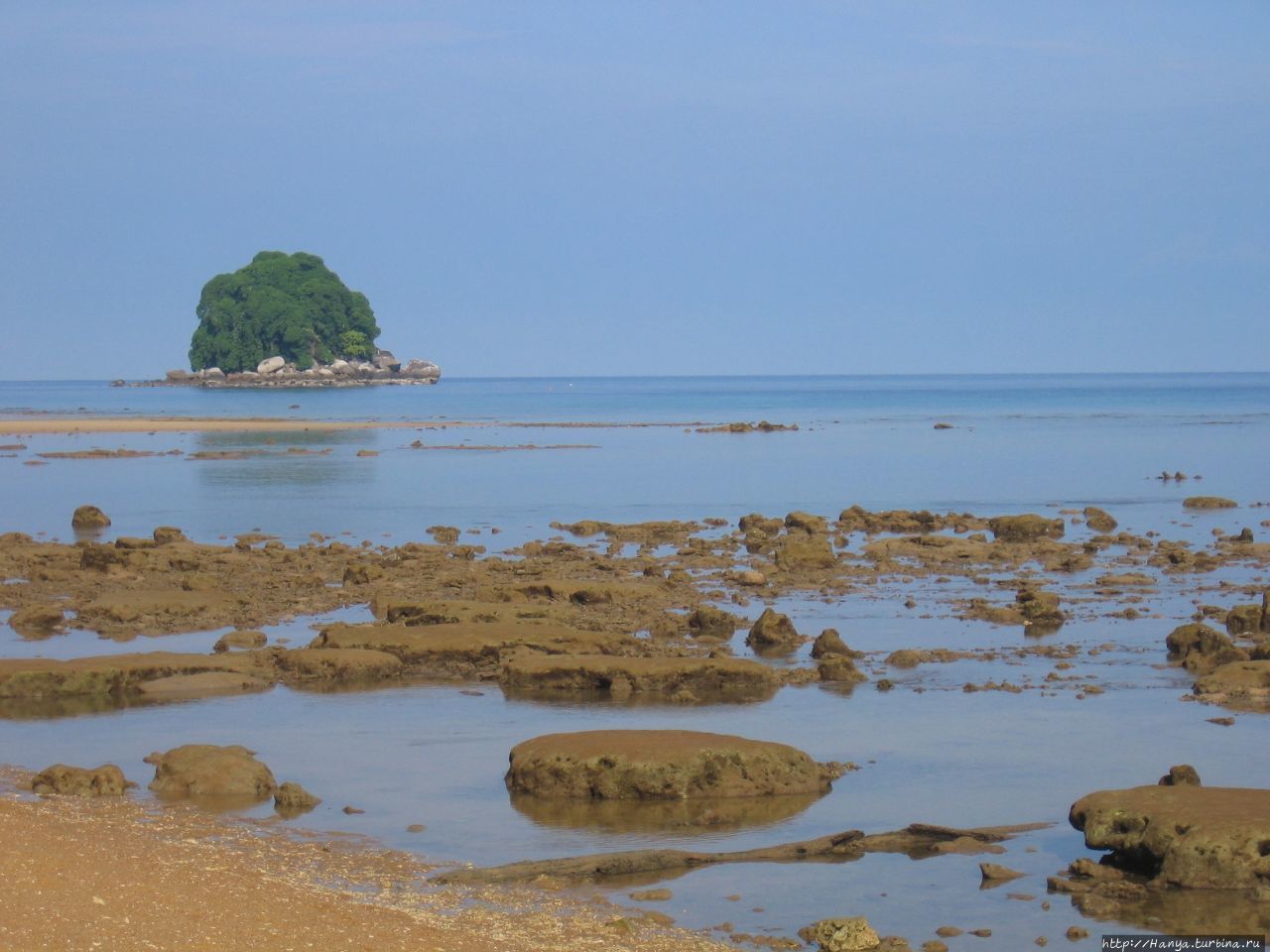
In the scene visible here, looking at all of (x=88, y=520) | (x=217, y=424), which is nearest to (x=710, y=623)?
(x=88, y=520)

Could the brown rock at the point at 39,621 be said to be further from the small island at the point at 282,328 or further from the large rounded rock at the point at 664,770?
the small island at the point at 282,328

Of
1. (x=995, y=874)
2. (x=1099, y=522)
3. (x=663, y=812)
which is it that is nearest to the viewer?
(x=995, y=874)

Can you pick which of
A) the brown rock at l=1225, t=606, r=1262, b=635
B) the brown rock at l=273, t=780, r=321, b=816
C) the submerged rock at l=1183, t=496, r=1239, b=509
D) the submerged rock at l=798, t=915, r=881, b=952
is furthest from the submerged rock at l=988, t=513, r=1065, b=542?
the submerged rock at l=798, t=915, r=881, b=952

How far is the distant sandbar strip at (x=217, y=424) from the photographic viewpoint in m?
85.9

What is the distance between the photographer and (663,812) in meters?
12.0

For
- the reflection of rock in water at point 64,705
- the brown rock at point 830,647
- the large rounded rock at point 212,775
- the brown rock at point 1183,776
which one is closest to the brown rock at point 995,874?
the brown rock at point 1183,776

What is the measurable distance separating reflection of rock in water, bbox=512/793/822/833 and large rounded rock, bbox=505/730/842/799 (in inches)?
3.7

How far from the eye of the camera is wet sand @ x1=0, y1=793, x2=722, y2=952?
27.4 ft

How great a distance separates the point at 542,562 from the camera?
26438mm

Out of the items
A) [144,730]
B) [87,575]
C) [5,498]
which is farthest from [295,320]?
[144,730]

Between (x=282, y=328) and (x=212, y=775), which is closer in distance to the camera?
(x=212, y=775)

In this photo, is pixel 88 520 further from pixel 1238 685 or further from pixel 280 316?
pixel 280 316

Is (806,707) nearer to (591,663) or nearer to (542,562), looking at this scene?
(591,663)

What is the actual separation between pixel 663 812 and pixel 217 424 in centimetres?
8266
